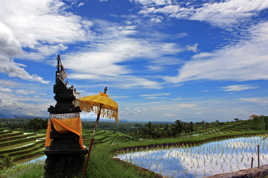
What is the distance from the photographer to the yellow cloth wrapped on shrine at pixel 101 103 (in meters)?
5.29

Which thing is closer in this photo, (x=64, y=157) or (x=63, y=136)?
(x=64, y=157)

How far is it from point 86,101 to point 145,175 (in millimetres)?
3088

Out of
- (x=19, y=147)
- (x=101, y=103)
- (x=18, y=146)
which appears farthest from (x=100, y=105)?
(x=18, y=146)

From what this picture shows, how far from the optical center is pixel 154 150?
34.8 ft

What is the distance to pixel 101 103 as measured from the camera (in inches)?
211

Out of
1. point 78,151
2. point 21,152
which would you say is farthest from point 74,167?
point 21,152

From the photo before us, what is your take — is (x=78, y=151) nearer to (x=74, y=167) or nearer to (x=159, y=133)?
(x=74, y=167)

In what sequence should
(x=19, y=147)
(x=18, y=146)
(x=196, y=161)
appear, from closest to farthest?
(x=196, y=161) → (x=19, y=147) → (x=18, y=146)

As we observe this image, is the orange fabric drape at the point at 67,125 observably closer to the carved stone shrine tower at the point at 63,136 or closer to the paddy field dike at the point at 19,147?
the carved stone shrine tower at the point at 63,136

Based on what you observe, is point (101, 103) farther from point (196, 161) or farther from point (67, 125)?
point (196, 161)

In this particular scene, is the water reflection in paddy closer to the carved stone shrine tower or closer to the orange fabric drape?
the carved stone shrine tower

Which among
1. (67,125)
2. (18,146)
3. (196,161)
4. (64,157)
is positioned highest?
(67,125)

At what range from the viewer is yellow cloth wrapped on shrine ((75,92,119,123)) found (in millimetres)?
5286

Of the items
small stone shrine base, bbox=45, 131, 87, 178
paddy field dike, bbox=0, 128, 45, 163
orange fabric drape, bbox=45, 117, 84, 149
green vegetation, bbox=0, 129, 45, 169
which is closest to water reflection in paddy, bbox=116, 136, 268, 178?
small stone shrine base, bbox=45, 131, 87, 178
